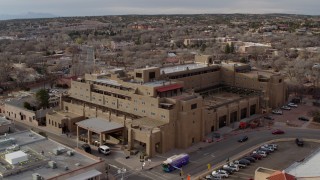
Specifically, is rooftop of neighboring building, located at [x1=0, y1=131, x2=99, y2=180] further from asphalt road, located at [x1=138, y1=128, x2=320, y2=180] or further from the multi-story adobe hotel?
the multi-story adobe hotel

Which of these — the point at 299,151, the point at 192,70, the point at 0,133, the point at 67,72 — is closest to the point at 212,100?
the point at 192,70

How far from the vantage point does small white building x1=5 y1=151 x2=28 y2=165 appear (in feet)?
121

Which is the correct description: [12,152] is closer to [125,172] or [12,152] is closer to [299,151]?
[125,172]

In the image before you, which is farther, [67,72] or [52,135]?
[67,72]

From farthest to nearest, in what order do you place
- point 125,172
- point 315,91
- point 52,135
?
point 315,91 → point 52,135 → point 125,172

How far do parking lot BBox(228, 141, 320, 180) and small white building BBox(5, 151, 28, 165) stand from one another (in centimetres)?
2218

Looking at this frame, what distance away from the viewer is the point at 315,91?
83.4 m

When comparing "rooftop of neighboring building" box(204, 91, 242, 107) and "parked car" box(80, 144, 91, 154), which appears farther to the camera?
"rooftop of neighboring building" box(204, 91, 242, 107)

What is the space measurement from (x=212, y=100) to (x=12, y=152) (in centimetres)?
3826

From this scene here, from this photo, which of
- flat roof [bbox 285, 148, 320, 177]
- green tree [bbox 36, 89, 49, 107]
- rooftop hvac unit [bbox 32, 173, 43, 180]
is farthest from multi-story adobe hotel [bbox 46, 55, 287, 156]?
flat roof [bbox 285, 148, 320, 177]

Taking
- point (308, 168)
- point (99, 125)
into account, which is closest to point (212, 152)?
point (99, 125)

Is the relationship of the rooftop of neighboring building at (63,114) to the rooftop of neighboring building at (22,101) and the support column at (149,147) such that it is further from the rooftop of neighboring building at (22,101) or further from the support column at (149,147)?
the support column at (149,147)

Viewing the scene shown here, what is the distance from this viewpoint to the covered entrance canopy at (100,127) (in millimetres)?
51219

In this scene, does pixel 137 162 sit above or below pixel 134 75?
below
